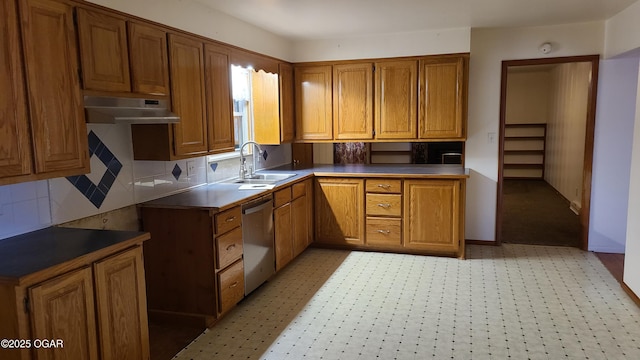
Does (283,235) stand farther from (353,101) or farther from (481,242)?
(481,242)

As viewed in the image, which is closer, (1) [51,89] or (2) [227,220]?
(1) [51,89]

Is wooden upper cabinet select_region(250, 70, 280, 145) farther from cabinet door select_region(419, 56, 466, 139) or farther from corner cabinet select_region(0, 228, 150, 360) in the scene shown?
corner cabinet select_region(0, 228, 150, 360)

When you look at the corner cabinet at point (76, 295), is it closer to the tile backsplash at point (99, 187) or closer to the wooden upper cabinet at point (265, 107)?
the tile backsplash at point (99, 187)

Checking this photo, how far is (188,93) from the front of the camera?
3137 millimetres

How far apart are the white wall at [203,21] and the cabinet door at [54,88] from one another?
35cm

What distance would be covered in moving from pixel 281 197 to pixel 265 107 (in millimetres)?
1182

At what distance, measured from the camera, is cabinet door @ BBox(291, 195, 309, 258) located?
14.0 feet

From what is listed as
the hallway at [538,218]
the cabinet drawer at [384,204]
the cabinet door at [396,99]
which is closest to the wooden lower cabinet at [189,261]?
the cabinet drawer at [384,204]

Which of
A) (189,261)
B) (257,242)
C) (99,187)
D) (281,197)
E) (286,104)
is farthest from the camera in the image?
(286,104)

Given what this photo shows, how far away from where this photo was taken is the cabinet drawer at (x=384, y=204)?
177 inches

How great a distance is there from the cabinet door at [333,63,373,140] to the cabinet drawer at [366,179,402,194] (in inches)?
22.6

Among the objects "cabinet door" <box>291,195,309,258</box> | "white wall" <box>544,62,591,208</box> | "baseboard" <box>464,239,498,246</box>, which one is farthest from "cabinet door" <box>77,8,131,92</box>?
"white wall" <box>544,62,591,208</box>

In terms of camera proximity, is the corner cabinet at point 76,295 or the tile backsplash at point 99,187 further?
the tile backsplash at point 99,187

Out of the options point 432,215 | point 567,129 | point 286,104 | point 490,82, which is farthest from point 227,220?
point 567,129
